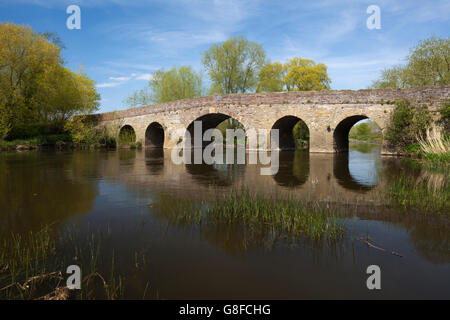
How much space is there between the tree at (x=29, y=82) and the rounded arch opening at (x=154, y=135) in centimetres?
743

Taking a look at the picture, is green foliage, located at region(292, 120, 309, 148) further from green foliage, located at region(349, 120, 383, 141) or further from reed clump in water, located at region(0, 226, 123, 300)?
reed clump in water, located at region(0, 226, 123, 300)

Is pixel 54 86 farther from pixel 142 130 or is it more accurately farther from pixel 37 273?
pixel 37 273

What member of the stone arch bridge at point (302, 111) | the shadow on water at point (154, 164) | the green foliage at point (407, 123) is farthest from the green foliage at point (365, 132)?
the shadow on water at point (154, 164)

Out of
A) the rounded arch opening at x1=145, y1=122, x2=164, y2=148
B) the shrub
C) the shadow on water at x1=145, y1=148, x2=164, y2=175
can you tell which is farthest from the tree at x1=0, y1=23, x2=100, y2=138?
the shrub

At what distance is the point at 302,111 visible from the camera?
1838 cm

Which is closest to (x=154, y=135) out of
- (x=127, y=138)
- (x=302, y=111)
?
(x=127, y=138)

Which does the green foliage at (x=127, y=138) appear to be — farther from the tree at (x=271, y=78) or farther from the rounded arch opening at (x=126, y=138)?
the tree at (x=271, y=78)

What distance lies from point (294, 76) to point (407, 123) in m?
19.2

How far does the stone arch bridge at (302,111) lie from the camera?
52.7 ft

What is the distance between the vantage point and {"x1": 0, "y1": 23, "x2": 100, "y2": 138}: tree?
22.8 m

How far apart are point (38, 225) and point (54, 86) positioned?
25.1 m

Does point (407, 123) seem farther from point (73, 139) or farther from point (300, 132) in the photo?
point (73, 139)

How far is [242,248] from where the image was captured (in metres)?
3.32

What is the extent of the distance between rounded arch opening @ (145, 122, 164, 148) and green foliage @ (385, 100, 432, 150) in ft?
62.9
